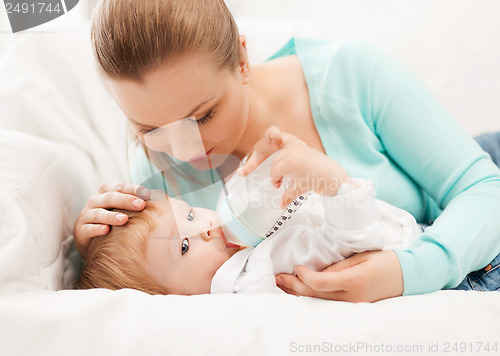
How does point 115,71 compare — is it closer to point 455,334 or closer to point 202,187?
point 202,187

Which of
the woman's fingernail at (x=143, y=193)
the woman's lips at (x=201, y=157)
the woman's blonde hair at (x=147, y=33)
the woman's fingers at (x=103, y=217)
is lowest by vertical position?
the woman's fingers at (x=103, y=217)

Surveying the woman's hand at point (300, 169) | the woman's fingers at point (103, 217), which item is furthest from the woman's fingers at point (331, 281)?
the woman's fingers at point (103, 217)

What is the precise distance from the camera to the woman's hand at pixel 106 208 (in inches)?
33.6

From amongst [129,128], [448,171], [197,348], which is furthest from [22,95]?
[448,171]

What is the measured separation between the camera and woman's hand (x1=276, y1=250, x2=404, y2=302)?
0.72 m

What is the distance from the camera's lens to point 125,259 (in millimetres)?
812

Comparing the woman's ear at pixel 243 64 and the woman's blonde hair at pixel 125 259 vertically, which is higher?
the woman's ear at pixel 243 64

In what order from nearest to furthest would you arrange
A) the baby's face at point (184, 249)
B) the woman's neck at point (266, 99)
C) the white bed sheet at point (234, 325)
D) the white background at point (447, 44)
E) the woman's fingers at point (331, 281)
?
the white bed sheet at point (234, 325) → the woman's fingers at point (331, 281) → the baby's face at point (184, 249) → the woman's neck at point (266, 99) → the white background at point (447, 44)

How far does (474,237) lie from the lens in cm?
81

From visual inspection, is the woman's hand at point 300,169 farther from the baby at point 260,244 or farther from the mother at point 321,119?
the mother at point 321,119

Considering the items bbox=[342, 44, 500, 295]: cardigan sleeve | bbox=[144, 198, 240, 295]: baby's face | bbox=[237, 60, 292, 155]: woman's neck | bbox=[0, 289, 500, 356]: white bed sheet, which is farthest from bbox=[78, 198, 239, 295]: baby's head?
bbox=[342, 44, 500, 295]: cardigan sleeve

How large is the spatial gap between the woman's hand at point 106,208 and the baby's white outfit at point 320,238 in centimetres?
20

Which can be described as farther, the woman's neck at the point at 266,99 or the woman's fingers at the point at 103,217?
the woman's neck at the point at 266,99

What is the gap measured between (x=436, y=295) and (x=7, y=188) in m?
0.72
